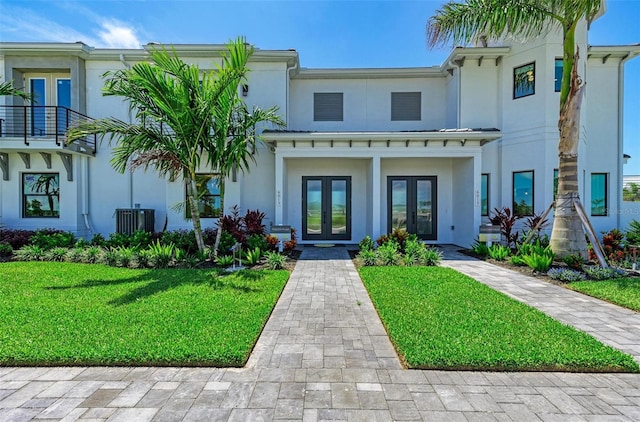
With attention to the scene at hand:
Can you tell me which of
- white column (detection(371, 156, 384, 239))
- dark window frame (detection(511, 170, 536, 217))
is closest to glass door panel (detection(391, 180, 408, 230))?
white column (detection(371, 156, 384, 239))

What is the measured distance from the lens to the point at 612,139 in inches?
460

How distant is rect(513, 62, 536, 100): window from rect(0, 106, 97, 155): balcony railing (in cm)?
1541

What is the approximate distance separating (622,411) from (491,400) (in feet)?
3.20

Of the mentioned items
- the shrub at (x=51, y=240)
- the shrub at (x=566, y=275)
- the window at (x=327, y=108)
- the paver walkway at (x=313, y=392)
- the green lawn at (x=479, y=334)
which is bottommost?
the paver walkway at (x=313, y=392)

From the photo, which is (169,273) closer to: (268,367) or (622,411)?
(268,367)

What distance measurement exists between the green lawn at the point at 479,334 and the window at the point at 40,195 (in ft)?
40.0

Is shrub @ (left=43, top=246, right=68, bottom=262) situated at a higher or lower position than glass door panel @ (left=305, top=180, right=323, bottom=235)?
lower

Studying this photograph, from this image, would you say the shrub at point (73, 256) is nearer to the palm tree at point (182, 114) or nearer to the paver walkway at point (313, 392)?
the palm tree at point (182, 114)

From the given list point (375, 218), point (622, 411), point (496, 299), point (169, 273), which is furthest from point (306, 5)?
point (622, 411)

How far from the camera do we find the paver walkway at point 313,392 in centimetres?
246

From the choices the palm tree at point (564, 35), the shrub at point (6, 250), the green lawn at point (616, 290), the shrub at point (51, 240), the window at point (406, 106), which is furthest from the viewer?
the window at point (406, 106)

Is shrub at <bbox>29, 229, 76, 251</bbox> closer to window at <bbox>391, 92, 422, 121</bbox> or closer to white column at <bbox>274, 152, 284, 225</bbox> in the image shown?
white column at <bbox>274, 152, 284, 225</bbox>

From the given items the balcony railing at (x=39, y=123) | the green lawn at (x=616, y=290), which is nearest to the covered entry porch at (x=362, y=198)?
the green lawn at (x=616, y=290)

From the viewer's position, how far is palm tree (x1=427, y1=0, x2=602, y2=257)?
7.48 metres
